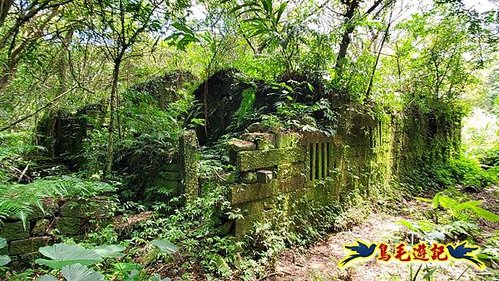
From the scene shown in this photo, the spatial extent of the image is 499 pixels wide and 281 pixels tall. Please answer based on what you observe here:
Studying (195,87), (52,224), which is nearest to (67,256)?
(52,224)

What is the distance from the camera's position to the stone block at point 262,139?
3.50 metres

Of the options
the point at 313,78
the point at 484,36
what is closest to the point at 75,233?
the point at 313,78

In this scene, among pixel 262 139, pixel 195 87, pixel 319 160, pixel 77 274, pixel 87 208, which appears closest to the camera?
pixel 77 274

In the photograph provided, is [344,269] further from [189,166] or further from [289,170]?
[189,166]

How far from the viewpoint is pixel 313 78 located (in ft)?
15.3

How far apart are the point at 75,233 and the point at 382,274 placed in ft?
10.2

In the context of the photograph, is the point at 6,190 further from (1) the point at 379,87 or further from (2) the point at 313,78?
(1) the point at 379,87

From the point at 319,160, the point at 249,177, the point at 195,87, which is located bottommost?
the point at 249,177

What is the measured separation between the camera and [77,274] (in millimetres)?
1183

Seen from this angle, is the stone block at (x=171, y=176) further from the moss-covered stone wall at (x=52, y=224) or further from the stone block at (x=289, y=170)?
the stone block at (x=289, y=170)

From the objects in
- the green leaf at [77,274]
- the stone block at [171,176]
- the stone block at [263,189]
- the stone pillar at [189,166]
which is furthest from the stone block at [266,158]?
the green leaf at [77,274]

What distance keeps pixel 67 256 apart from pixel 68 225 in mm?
2310

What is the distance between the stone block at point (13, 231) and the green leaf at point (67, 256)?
2039mm

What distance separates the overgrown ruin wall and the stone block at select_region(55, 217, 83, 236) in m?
1.65
